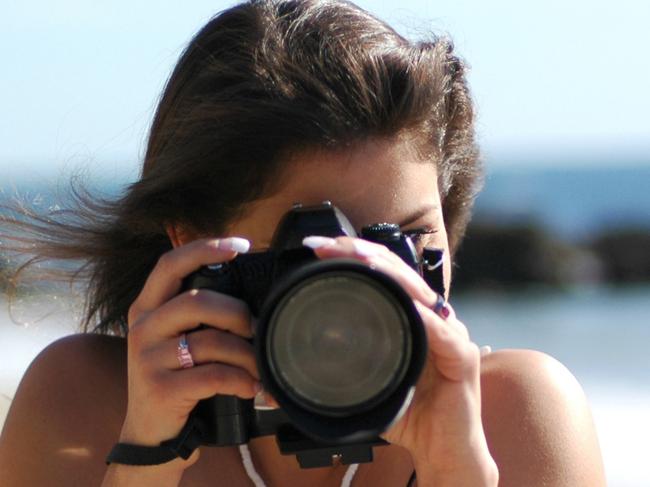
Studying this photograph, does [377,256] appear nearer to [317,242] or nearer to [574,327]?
[317,242]

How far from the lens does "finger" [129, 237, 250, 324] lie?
1264 millimetres

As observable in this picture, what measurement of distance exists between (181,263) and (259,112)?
0.28 m

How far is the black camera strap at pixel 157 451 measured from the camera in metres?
1.31

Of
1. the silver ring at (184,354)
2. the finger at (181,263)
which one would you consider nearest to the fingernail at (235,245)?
the finger at (181,263)

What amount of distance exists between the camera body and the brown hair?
21cm

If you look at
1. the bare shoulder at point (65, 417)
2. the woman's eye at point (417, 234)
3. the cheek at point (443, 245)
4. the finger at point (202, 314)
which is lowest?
the bare shoulder at point (65, 417)

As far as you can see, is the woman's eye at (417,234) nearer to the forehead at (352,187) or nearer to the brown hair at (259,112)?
the forehead at (352,187)

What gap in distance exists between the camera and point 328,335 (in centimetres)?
119

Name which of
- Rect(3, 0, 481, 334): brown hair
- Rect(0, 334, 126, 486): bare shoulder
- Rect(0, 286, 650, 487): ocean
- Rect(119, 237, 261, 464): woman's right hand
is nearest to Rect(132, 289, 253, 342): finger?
Rect(119, 237, 261, 464): woman's right hand

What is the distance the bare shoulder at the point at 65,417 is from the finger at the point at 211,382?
34cm

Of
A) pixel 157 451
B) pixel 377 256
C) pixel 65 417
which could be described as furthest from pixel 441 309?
pixel 65 417

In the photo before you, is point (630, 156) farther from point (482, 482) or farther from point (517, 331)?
point (482, 482)

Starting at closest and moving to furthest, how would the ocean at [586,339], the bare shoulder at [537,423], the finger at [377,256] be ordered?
the finger at [377,256] → the bare shoulder at [537,423] → the ocean at [586,339]

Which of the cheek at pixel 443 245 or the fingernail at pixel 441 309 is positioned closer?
the fingernail at pixel 441 309
